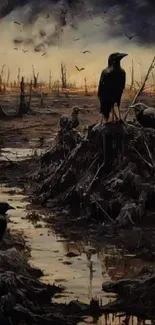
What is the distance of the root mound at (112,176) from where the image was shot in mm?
8945

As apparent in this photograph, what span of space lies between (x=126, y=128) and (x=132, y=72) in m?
2.19

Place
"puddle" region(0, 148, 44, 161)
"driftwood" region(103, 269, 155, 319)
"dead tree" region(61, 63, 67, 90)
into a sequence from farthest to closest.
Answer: "puddle" region(0, 148, 44, 161)
"dead tree" region(61, 63, 67, 90)
"driftwood" region(103, 269, 155, 319)

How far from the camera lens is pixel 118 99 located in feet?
30.4

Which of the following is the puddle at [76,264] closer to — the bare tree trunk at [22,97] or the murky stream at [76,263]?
the murky stream at [76,263]

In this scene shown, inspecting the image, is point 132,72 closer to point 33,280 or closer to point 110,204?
point 110,204

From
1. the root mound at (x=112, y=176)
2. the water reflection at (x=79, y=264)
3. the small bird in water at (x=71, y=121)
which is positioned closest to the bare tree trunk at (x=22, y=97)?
the small bird in water at (x=71, y=121)

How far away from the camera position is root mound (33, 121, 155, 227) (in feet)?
29.3

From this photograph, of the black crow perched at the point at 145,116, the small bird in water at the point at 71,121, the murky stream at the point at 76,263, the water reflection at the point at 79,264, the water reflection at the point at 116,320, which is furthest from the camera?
the small bird in water at the point at 71,121

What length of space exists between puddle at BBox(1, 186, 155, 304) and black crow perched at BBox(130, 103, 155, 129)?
5.89 feet

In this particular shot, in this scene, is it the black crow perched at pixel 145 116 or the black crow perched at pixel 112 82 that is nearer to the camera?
the black crow perched at pixel 112 82

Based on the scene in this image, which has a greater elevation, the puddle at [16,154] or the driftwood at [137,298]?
the puddle at [16,154]

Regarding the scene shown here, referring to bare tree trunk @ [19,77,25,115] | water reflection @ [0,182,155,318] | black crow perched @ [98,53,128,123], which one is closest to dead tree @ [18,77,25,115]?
bare tree trunk @ [19,77,25,115]

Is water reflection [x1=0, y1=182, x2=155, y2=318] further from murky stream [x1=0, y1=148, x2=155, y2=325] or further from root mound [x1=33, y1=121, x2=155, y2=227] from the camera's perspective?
root mound [x1=33, y1=121, x2=155, y2=227]

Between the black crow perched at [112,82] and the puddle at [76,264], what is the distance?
5.52ft
